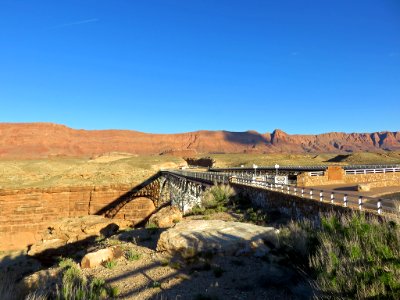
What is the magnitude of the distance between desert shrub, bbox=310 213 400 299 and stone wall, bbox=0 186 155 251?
139 feet

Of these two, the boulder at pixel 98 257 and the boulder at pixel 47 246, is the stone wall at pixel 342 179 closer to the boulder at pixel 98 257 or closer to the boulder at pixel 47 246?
the boulder at pixel 98 257

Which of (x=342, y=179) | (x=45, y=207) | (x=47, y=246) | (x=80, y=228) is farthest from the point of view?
(x=45, y=207)

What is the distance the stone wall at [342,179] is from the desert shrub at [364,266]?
20.3 meters

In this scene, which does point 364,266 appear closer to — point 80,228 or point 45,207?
point 80,228

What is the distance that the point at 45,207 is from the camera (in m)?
49.0

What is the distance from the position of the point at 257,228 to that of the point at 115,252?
15.5 ft

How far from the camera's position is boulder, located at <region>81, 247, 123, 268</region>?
389 inches

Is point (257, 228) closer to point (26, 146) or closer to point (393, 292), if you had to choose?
point (393, 292)

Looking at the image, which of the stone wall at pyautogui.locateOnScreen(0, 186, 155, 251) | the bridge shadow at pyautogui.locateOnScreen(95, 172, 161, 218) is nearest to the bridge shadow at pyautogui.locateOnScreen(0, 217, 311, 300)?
the stone wall at pyautogui.locateOnScreen(0, 186, 155, 251)

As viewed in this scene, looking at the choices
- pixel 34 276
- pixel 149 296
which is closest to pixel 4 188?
pixel 34 276

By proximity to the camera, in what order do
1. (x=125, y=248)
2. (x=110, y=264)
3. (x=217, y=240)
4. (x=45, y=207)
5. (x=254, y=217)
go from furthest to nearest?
(x=45, y=207) < (x=254, y=217) < (x=125, y=248) < (x=217, y=240) < (x=110, y=264)

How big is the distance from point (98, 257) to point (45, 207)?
44015mm

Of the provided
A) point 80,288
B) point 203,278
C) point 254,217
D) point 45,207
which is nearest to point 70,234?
point 45,207

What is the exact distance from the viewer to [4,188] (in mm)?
50344
